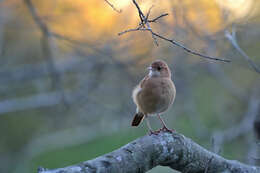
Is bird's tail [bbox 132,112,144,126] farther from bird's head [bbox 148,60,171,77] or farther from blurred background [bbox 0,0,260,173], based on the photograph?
blurred background [bbox 0,0,260,173]

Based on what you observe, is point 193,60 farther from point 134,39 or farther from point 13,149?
point 13,149

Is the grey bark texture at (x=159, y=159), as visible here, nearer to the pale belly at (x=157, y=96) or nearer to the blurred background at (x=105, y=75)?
the pale belly at (x=157, y=96)

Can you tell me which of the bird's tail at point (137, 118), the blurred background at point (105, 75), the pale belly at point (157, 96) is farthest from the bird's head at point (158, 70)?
the blurred background at point (105, 75)

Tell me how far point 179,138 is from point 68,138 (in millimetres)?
7976

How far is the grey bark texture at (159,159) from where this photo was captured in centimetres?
263

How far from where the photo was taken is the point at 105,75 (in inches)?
364

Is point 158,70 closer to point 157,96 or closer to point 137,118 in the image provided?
point 157,96

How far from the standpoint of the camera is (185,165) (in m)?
3.51

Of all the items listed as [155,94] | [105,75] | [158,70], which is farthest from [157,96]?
[105,75]

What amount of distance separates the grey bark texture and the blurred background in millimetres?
2949

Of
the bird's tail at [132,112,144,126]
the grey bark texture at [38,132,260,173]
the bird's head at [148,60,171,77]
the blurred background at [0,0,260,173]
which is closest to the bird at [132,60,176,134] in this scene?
the bird's head at [148,60,171,77]

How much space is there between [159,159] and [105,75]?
6119mm

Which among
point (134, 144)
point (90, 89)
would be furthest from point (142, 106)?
point (90, 89)

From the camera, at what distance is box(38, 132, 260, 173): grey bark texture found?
2628 millimetres
